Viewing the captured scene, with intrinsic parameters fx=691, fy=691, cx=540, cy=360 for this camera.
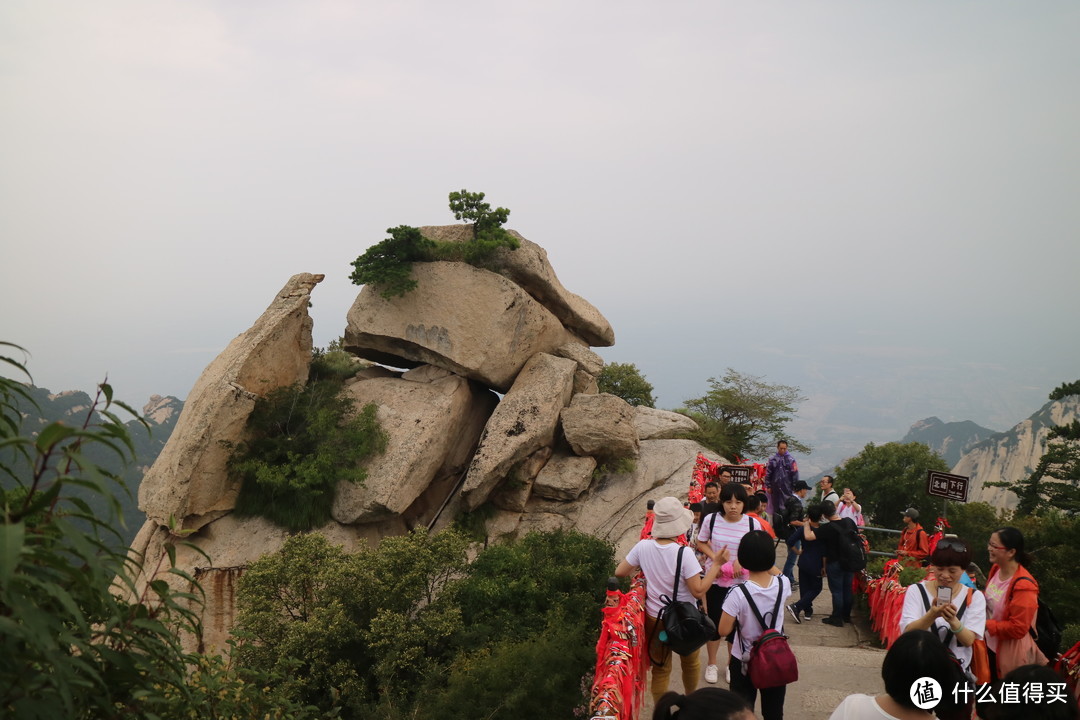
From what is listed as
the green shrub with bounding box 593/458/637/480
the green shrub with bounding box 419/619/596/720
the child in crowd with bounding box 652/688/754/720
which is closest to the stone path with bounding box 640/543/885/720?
the green shrub with bounding box 419/619/596/720

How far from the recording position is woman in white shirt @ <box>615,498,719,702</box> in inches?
242

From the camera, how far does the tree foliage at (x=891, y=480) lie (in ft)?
81.3

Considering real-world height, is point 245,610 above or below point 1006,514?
below

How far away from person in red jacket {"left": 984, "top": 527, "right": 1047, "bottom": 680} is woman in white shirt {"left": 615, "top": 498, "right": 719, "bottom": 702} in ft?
7.62

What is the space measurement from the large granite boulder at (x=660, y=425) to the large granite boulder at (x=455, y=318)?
19.4 ft

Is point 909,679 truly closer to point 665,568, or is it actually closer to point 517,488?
point 665,568

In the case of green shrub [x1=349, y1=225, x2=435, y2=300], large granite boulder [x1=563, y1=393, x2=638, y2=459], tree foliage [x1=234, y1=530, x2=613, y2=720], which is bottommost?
tree foliage [x1=234, y1=530, x2=613, y2=720]

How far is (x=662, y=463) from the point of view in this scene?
21.1 metres

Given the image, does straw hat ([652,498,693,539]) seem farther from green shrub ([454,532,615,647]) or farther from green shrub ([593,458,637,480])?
green shrub ([593,458,637,480])

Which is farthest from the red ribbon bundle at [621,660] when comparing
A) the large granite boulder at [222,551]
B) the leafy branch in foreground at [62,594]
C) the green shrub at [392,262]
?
the green shrub at [392,262]

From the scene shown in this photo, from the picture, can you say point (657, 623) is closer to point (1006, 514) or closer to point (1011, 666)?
point (1011, 666)

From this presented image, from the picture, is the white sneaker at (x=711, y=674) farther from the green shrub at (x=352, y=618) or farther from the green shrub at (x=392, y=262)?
the green shrub at (x=392, y=262)

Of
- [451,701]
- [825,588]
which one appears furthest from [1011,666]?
[825,588]

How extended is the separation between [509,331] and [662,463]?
6.18m
